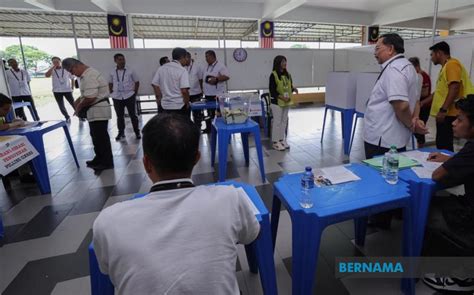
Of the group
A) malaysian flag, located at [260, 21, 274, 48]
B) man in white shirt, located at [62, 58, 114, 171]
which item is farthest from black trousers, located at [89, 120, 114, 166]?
malaysian flag, located at [260, 21, 274, 48]

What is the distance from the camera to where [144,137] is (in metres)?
0.79

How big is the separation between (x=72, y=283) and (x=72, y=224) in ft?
2.51

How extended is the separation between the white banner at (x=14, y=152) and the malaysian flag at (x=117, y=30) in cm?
613

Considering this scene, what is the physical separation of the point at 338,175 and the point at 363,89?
7.81ft

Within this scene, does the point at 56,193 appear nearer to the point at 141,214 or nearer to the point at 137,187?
the point at 137,187

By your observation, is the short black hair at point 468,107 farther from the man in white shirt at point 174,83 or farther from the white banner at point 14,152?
the white banner at point 14,152

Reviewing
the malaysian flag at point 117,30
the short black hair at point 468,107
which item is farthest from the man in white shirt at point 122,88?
the short black hair at point 468,107

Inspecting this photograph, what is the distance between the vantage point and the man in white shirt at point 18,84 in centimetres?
619

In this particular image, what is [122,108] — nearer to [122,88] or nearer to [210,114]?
[122,88]

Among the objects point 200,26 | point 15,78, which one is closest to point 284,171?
point 15,78

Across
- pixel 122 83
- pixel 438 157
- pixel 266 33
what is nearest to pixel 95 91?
pixel 122 83

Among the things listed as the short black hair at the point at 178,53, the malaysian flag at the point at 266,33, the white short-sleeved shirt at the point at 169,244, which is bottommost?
the white short-sleeved shirt at the point at 169,244

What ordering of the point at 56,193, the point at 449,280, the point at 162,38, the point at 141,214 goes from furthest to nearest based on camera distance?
the point at 162,38 → the point at 56,193 → the point at 449,280 → the point at 141,214

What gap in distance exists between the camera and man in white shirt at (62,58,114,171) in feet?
9.99
